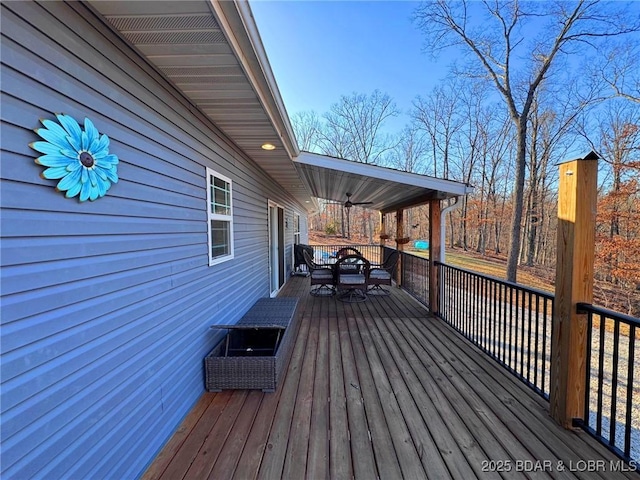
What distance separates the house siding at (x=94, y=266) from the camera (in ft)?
3.53

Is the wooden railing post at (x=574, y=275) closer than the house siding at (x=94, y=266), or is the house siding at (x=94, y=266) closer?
the house siding at (x=94, y=266)

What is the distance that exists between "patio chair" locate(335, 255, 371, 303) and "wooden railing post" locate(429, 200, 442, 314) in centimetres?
142

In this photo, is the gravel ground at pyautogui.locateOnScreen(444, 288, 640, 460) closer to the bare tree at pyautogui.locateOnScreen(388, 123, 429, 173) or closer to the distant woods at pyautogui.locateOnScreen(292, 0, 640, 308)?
the distant woods at pyautogui.locateOnScreen(292, 0, 640, 308)

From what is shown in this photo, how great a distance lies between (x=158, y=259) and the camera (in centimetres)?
196

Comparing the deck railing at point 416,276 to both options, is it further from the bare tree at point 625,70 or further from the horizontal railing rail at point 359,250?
the bare tree at point 625,70

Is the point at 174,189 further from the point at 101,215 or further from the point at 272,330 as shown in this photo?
the point at 272,330

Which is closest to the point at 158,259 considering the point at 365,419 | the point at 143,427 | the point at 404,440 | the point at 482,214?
the point at 143,427

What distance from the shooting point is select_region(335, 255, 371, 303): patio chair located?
19.2ft

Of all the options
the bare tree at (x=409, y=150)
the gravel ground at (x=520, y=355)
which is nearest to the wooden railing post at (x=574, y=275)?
the gravel ground at (x=520, y=355)

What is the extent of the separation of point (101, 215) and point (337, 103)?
2018 cm

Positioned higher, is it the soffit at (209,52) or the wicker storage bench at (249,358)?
the soffit at (209,52)

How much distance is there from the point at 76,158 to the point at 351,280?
504 centimetres

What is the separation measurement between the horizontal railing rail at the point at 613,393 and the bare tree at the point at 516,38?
236 inches

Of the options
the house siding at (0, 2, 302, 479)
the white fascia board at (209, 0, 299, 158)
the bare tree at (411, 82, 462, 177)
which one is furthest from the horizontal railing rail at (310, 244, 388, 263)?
the bare tree at (411, 82, 462, 177)
